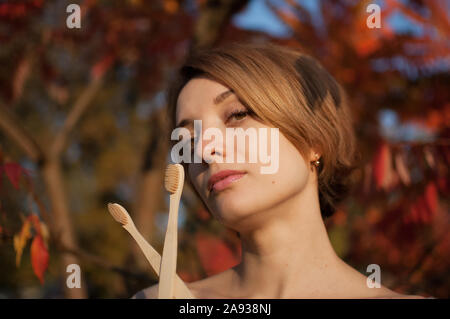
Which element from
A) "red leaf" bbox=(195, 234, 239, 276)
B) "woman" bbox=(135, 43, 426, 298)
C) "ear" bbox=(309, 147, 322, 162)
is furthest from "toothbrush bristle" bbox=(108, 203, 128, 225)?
"red leaf" bbox=(195, 234, 239, 276)

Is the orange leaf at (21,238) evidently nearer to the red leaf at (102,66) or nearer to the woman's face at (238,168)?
the woman's face at (238,168)

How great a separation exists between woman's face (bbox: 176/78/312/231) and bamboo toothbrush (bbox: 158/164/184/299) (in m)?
0.24

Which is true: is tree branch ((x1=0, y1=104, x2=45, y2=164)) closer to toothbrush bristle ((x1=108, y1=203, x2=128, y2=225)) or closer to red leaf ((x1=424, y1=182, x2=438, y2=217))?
toothbrush bristle ((x1=108, y1=203, x2=128, y2=225))

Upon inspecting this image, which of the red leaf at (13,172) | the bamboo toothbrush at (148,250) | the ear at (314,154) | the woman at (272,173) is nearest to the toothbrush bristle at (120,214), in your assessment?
the bamboo toothbrush at (148,250)

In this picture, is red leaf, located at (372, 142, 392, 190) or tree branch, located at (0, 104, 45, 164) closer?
red leaf, located at (372, 142, 392, 190)

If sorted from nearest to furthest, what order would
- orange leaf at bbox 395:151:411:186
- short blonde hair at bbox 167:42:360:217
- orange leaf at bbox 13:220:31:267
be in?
short blonde hair at bbox 167:42:360:217, orange leaf at bbox 13:220:31:267, orange leaf at bbox 395:151:411:186

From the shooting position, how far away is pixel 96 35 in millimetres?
3670

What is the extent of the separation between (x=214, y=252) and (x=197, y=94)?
203cm

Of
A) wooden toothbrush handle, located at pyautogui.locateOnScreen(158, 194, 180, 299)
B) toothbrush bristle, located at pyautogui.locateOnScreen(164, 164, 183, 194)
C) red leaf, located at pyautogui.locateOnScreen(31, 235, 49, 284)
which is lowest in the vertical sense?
wooden toothbrush handle, located at pyautogui.locateOnScreen(158, 194, 180, 299)

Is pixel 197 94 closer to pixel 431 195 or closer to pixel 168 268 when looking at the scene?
pixel 168 268

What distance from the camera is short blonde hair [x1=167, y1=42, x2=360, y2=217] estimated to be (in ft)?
5.22

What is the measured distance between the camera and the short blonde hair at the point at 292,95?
1.59 m

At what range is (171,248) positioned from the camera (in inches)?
48.3
